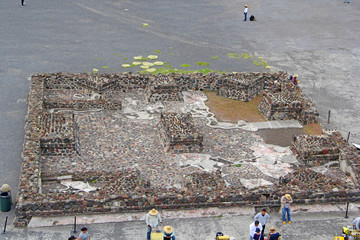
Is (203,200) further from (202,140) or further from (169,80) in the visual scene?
(169,80)

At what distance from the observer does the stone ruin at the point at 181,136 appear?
30453mm

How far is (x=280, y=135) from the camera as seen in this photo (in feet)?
110

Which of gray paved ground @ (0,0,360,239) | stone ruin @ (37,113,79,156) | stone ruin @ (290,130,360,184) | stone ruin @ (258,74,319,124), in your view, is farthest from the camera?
gray paved ground @ (0,0,360,239)

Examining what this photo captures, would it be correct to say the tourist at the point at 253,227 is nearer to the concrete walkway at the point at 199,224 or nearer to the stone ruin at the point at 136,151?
the concrete walkway at the point at 199,224

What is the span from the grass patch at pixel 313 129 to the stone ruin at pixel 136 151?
1.25ft

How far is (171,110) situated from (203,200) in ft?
39.7

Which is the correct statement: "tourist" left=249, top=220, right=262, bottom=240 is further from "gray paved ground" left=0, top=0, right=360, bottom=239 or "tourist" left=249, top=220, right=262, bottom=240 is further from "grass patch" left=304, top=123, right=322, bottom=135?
"gray paved ground" left=0, top=0, right=360, bottom=239

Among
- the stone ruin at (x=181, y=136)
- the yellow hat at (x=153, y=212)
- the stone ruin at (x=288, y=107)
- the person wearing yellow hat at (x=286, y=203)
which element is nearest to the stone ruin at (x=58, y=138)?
the stone ruin at (x=181, y=136)

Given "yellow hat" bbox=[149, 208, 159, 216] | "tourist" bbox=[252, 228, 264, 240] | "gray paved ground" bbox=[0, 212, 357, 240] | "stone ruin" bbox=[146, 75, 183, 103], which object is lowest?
"gray paved ground" bbox=[0, 212, 357, 240]

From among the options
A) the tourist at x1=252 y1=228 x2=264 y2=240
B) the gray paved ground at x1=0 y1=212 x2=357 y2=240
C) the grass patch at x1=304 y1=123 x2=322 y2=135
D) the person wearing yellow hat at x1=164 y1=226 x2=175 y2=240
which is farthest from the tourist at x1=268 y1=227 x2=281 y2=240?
the grass patch at x1=304 y1=123 x2=322 y2=135

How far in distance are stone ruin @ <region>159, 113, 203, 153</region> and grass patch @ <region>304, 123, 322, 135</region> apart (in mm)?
7198

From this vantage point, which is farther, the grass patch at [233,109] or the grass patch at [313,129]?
the grass patch at [233,109]

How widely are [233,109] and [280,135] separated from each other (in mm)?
4272

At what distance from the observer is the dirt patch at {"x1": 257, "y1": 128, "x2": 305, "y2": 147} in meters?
32.7
